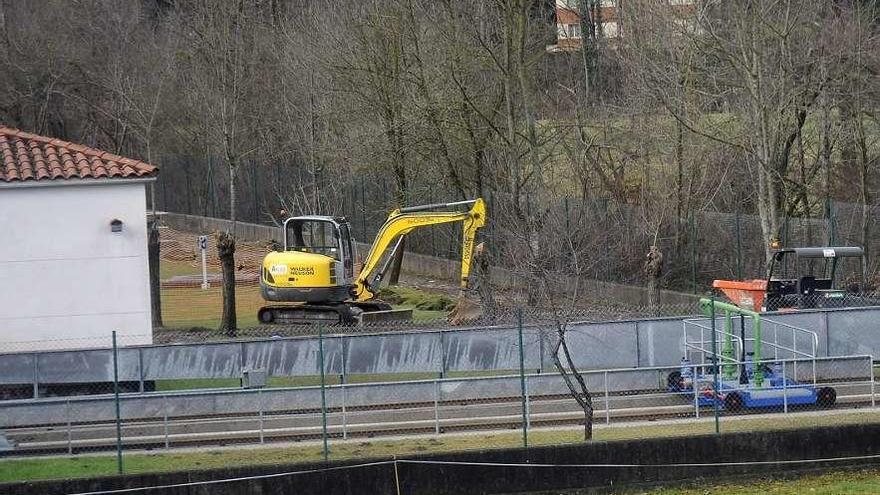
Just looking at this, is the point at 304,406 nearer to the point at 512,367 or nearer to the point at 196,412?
the point at 196,412

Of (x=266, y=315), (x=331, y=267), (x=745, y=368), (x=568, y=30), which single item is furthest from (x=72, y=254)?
(x=568, y=30)

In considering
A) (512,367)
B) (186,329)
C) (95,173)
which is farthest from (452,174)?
(512,367)

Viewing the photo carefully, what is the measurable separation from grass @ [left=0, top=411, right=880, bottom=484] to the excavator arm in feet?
39.7

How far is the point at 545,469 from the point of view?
56.0ft

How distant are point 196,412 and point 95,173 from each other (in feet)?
25.5

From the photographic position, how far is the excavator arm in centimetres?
3117

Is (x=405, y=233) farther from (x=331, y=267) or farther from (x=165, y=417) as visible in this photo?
(x=165, y=417)

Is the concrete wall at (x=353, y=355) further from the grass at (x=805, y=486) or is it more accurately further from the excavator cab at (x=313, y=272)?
the excavator cab at (x=313, y=272)

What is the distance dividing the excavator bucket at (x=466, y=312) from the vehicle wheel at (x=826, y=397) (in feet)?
36.0

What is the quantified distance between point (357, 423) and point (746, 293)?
34.5ft

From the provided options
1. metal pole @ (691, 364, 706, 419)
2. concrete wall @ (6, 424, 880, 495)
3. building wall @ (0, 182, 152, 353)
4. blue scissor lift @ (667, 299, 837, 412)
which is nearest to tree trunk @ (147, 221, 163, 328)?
building wall @ (0, 182, 152, 353)

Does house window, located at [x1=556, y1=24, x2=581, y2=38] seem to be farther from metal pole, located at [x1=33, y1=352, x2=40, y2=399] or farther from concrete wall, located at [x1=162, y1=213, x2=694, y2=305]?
metal pole, located at [x1=33, y1=352, x2=40, y2=399]

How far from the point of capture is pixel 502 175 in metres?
40.0

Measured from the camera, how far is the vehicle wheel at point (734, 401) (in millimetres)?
20031
